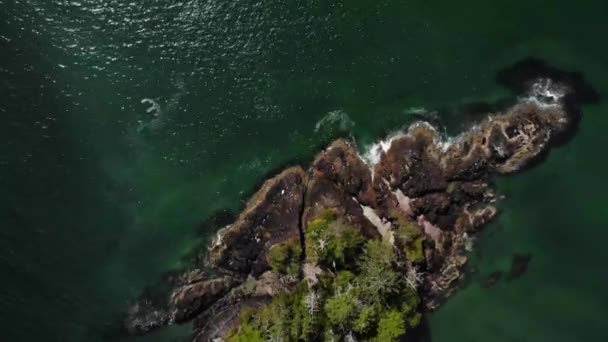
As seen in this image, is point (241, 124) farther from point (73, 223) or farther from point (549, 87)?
point (549, 87)

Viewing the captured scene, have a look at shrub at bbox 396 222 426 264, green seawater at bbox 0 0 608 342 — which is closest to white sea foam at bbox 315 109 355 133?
green seawater at bbox 0 0 608 342

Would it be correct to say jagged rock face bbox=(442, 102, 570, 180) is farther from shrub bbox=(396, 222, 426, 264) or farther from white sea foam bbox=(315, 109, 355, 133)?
white sea foam bbox=(315, 109, 355, 133)

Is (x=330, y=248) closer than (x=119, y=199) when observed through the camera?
Yes

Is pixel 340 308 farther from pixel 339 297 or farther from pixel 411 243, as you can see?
pixel 411 243

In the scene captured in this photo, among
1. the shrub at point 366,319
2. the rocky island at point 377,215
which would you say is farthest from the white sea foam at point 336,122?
the shrub at point 366,319

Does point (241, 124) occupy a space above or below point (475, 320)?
above

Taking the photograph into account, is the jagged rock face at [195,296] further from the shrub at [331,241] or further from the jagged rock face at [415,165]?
the jagged rock face at [415,165]

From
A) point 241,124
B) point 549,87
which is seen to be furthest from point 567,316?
point 241,124

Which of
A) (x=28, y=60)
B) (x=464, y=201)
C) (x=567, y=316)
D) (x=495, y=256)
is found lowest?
(x=567, y=316)

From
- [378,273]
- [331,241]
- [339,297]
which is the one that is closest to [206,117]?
[331,241]
